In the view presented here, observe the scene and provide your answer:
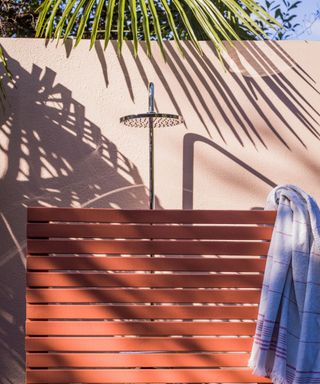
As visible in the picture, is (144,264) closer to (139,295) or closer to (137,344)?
(139,295)

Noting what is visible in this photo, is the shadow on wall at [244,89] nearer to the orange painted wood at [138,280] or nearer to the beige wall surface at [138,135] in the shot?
the beige wall surface at [138,135]

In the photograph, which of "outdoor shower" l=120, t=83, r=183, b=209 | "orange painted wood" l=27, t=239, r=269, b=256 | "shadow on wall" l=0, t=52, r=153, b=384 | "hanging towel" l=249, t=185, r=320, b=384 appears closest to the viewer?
"hanging towel" l=249, t=185, r=320, b=384

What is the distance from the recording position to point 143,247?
1783mm

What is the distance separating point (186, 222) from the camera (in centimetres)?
179

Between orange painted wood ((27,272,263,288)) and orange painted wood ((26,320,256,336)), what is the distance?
0.44 ft

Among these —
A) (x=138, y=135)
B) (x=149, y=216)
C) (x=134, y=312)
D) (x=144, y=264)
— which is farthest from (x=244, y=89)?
(x=134, y=312)

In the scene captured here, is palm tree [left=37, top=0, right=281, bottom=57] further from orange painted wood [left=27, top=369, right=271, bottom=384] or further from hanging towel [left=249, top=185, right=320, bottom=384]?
orange painted wood [left=27, top=369, right=271, bottom=384]

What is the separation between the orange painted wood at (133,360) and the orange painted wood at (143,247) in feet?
1.20

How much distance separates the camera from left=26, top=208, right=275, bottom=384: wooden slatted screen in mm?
1746

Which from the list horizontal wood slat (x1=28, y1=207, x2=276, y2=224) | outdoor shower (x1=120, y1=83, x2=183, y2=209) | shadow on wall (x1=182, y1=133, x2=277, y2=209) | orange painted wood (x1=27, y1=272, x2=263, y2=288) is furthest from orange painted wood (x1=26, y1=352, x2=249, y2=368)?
shadow on wall (x1=182, y1=133, x2=277, y2=209)

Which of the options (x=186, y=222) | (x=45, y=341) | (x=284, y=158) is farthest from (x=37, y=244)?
(x=284, y=158)

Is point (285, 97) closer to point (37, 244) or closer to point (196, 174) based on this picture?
point (196, 174)

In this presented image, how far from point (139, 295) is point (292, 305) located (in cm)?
54

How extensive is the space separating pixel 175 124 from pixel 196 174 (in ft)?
0.96
